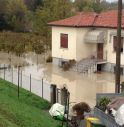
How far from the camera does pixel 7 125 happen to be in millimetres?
12352

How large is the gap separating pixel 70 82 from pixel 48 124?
638 inches

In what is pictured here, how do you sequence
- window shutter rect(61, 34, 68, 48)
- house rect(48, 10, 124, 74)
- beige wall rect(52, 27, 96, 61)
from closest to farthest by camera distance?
house rect(48, 10, 124, 74)
beige wall rect(52, 27, 96, 61)
window shutter rect(61, 34, 68, 48)

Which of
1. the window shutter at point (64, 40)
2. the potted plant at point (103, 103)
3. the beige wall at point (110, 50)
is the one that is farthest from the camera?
the window shutter at point (64, 40)

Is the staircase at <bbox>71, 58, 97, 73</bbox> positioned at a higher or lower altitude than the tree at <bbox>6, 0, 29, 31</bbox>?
lower

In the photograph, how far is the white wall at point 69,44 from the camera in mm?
38688

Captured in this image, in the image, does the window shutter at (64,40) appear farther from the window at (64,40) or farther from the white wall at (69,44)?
the white wall at (69,44)

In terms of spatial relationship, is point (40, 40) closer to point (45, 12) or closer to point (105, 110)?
point (45, 12)

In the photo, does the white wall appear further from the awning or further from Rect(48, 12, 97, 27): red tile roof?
the awning

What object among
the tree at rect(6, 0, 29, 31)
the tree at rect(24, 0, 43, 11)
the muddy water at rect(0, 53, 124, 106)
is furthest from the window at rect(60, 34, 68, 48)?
the tree at rect(24, 0, 43, 11)

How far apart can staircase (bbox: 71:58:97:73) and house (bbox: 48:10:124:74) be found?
0.48 metres

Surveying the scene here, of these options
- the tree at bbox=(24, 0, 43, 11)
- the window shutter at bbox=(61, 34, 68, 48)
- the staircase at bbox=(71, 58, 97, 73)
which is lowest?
the staircase at bbox=(71, 58, 97, 73)

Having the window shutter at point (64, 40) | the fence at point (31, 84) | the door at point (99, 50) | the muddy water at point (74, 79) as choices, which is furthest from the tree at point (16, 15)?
the fence at point (31, 84)

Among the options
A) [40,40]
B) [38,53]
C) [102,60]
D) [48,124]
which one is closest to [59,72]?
[102,60]

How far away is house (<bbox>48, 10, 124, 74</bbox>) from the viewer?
37.2 metres
